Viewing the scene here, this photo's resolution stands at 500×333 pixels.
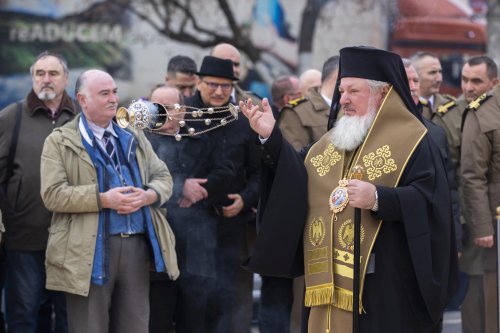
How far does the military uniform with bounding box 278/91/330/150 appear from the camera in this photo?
739 cm

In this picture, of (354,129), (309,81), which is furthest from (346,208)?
(309,81)

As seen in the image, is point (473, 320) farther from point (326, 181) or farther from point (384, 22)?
point (384, 22)

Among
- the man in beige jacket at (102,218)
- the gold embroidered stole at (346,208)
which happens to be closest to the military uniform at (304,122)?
the man in beige jacket at (102,218)

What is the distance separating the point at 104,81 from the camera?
632 cm

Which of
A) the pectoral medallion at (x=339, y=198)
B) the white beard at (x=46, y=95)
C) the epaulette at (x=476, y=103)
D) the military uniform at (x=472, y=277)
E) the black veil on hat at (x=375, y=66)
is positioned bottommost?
the military uniform at (x=472, y=277)

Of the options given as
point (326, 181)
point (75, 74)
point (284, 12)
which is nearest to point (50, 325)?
point (326, 181)

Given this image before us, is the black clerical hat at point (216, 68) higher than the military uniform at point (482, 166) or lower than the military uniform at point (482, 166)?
higher

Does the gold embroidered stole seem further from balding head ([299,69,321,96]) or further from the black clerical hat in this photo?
balding head ([299,69,321,96])

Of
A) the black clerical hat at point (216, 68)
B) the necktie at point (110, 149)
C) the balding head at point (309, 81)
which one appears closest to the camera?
the necktie at point (110, 149)

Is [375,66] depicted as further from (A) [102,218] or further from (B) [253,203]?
(B) [253,203]

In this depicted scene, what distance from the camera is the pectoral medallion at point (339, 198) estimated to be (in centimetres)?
496

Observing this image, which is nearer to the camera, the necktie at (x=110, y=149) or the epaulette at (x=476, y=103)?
the necktie at (x=110, y=149)

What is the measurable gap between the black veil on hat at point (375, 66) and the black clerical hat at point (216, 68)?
199 centimetres

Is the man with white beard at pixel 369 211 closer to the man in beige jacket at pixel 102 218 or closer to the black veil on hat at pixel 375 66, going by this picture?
the black veil on hat at pixel 375 66
